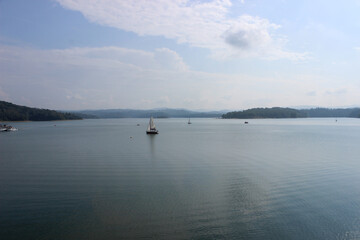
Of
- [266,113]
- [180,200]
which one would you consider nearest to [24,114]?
[180,200]

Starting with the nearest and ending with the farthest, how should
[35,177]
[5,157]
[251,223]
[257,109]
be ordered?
[251,223], [35,177], [5,157], [257,109]

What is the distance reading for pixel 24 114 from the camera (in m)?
134

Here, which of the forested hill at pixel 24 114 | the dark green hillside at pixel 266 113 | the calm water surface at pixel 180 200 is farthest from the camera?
the dark green hillside at pixel 266 113

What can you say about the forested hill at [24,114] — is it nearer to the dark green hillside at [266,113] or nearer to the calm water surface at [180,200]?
the dark green hillside at [266,113]

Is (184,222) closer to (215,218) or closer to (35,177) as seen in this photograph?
(215,218)

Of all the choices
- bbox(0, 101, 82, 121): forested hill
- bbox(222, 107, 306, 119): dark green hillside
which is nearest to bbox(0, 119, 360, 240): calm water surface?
bbox(0, 101, 82, 121): forested hill

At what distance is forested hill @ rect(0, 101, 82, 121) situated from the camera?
125 metres

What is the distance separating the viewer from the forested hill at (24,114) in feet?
410

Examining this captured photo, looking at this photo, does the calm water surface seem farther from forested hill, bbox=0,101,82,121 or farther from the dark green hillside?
the dark green hillside

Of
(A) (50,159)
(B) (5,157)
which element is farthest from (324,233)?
(B) (5,157)

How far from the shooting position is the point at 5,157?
25375 mm

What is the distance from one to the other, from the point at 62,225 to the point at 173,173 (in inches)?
369

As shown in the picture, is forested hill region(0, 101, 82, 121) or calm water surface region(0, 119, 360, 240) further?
forested hill region(0, 101, 82, 121)

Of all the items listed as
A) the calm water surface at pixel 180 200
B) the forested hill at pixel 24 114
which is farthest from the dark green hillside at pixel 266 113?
the calm water surface at pixel 180 200
